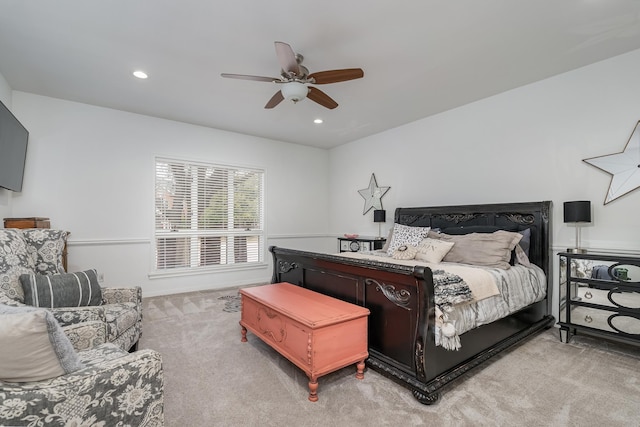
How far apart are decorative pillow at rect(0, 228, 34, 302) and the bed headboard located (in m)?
4.29

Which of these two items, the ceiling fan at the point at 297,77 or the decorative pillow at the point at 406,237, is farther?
the decorative pillow at the point at 406,237

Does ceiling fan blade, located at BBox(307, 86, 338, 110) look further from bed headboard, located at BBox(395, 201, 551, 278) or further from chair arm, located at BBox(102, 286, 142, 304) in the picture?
chair arm, located at BBox(102, 286, 142, 304)

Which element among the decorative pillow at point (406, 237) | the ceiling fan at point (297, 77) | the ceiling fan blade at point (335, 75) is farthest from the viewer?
the decorative pillow at point (406, 237)

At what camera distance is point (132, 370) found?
124cm


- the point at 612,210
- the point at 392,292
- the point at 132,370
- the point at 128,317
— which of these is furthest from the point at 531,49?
the point at 128,317

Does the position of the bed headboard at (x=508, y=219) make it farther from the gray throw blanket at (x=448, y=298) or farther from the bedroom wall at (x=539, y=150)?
the gray throw blanket at (x=448, y=298)

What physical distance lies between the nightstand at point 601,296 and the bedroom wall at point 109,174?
15.2 ft

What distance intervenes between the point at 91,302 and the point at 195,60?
239 centimetres

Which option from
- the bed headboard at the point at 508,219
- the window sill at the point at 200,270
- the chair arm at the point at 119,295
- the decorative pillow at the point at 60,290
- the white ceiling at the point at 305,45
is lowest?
the window sill at the point at 200,270

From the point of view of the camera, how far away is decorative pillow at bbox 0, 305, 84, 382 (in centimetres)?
97

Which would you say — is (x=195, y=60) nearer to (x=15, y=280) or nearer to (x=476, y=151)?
(x=15, y=280)

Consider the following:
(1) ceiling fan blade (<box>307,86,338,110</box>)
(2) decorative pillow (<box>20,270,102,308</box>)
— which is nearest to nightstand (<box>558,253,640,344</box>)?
(1) ceiling fan blade (<box>307,86,338,110</box>)

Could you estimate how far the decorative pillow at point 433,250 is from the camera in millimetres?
3221

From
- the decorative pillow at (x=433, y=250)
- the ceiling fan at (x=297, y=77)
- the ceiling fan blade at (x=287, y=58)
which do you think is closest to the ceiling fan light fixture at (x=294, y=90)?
the ceiling fan at (x=297, y=77)
